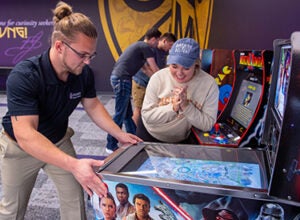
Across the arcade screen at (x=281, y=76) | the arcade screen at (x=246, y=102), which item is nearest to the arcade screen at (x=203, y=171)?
the arcade screen at (x=281, y=76)

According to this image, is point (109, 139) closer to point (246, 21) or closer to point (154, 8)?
point (246, 21)

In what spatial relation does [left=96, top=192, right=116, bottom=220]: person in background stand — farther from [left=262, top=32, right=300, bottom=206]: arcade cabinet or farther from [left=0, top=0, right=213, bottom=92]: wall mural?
[left=0, top=0, right=213, bottom=92]: wall mural

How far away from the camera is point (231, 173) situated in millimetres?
1093

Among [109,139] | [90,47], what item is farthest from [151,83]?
[109,139]

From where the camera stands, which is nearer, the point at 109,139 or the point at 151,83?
the point at 151,83

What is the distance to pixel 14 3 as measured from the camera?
20.4ft

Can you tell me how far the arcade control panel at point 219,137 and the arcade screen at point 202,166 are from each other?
0.26 meters

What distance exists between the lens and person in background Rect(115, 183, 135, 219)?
1.05 meters

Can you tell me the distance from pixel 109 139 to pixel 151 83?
1476mm

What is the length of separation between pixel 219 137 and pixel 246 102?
0.41m

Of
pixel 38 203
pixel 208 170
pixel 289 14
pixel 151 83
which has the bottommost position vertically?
pixel 38 203

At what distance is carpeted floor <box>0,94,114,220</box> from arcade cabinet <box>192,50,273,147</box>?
83 cm

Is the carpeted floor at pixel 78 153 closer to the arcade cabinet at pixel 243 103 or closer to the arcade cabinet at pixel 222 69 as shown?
the arcade cabinet at pixel 243 103

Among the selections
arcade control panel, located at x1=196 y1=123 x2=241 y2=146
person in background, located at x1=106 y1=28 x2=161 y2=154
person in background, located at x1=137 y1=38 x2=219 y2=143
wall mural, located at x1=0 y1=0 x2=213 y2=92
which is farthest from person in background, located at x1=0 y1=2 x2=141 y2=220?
wall mural, located at x1=0 y1=0 x2=213 y2=92
